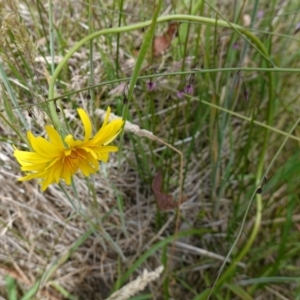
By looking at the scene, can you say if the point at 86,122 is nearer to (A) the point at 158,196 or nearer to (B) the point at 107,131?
(B) the point at 107,131

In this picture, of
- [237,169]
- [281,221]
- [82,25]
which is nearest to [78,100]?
[82,25]

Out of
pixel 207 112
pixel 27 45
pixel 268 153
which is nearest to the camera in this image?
pixel 27 45

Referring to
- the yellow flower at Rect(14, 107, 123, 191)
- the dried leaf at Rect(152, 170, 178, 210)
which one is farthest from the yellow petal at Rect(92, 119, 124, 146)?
the dried leaf at Rect(152, 170, 178, 210)

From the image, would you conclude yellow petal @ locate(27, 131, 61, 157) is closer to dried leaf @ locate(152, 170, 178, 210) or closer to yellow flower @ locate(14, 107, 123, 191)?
yellow flower @ locate(14, 107, 123, 191)

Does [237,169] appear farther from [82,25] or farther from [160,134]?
[82,25]

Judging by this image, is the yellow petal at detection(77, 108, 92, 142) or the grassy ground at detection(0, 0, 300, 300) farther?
the grassy ground at detection(0, 0, 300, 300)

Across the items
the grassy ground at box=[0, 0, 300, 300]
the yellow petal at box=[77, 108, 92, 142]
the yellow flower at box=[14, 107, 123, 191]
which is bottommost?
the grassy ground at box=[0, 0, 300, 300]

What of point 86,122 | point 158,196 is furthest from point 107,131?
point 158,196
